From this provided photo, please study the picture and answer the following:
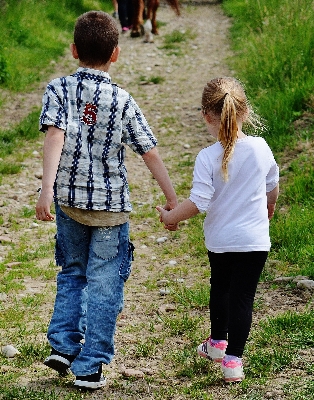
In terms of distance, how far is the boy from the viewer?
360cm

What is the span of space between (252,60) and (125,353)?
6619 mm

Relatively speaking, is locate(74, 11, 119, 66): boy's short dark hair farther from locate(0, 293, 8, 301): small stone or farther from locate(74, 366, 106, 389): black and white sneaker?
locate(0, 293, 8, 301): small stone

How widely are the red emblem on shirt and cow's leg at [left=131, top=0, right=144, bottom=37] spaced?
10.9 m

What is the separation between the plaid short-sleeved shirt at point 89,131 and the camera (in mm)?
3613

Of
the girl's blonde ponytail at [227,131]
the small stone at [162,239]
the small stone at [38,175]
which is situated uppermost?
the girl's blonde ponytail at [227,131]

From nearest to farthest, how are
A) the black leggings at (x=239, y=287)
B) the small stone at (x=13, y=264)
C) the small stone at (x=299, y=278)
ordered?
the black leggings at (x=239, y=287)
the small stone at (x=299, y=278)
the small stone at (x=13, y=264)

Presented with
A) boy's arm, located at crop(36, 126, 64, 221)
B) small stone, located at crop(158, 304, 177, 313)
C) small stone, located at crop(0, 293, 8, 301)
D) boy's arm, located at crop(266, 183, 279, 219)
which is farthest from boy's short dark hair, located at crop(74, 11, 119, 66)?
small stone, located at crop(0, 293, 8, 301)

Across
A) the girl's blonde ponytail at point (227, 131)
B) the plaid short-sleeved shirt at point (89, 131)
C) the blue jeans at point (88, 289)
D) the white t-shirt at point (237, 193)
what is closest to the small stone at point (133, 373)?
the blue jeans at point (88, 289)

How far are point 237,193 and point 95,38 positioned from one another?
100cm

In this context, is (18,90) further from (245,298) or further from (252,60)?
(245,298)

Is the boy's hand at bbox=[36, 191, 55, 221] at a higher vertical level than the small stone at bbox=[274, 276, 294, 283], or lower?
higher

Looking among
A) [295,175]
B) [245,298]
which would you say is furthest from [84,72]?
[295,175]

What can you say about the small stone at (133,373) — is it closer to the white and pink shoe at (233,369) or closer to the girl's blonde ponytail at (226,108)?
the white and pink shoe at (233,369)

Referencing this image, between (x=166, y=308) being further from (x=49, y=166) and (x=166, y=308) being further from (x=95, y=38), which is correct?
(x=95, y=38)
